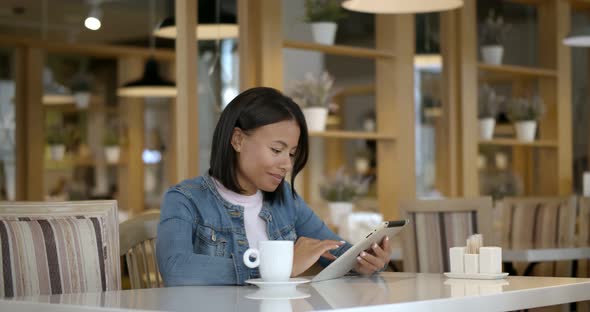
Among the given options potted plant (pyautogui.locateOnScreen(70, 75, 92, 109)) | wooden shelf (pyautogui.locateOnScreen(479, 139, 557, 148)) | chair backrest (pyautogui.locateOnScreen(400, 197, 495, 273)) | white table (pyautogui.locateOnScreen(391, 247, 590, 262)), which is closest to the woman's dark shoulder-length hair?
chair backrest (pyautogui.locateOnScreen(400, 197, 495, 273))

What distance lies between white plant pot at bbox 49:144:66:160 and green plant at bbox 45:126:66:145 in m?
0.04

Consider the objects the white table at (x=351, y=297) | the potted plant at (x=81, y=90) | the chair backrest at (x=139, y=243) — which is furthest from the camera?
the potted plant at (x=81, y=90)

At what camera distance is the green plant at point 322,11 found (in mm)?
5051

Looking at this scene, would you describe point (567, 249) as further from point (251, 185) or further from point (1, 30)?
point (1, 30)

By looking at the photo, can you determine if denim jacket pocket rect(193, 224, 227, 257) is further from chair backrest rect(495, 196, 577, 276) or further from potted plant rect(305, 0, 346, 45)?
potted plant rect(305, 0, 346, 45)

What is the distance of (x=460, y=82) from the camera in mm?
5723

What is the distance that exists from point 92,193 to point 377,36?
439cm

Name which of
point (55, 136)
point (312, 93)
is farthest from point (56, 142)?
point (312, 93)

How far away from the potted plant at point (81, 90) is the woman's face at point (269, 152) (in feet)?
20.4

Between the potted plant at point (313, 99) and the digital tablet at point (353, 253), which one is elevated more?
the potted plant at point (313, 99)

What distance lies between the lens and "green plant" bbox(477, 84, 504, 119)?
614 centimetres

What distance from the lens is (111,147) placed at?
28.7 feet

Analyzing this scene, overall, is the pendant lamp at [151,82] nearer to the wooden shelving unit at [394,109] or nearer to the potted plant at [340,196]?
the potted plant at [340,196]

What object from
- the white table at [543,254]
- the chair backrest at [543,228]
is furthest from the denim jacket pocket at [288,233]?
the chair backrest at [543,228]
